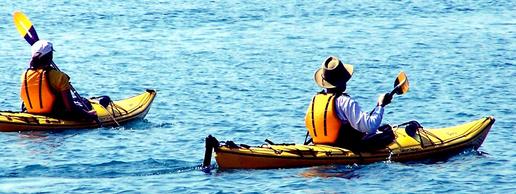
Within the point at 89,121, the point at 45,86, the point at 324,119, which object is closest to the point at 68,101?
the point at 45,86

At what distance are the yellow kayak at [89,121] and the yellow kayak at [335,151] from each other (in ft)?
12.6

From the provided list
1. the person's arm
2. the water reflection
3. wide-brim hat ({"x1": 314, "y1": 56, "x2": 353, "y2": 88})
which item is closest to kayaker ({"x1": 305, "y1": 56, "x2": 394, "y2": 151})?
wide-brim hat ({"x1": 314, "y1": 56, "x2": 353, "y2": 88})

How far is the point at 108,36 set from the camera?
33188mm

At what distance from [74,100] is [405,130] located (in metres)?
5.48

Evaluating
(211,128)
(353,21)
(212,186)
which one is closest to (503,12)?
(353,21)

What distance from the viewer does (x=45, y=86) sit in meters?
18.3

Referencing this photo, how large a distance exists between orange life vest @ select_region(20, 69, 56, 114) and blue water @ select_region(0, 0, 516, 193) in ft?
1.64

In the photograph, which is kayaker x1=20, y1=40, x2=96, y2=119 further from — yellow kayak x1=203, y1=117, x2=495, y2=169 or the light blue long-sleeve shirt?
the light blue long-sleeve shirt

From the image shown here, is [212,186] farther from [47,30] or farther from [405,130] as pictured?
[47,30]

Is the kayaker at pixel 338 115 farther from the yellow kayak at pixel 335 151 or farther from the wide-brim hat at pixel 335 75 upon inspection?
the yellow kayak at pixel 335 151

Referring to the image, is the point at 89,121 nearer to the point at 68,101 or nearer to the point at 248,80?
the point at 68,101

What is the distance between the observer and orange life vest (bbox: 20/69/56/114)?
18312 millimetres

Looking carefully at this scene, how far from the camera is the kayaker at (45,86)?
1822cm

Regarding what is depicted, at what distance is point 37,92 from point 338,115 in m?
5.13
